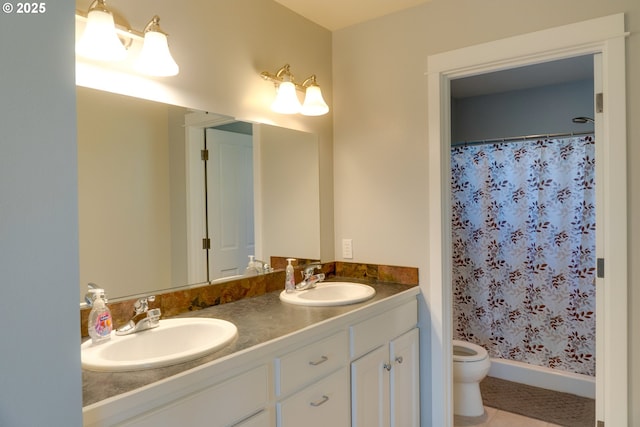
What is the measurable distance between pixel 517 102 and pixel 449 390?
2525mm

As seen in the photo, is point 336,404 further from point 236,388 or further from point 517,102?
point 517,102

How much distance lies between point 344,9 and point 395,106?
575 mm

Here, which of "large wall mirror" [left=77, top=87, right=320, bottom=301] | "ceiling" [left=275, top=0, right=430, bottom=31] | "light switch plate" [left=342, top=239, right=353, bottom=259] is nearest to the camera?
"large wall mirror" [left=77, top=87, right=320, bottom=301]

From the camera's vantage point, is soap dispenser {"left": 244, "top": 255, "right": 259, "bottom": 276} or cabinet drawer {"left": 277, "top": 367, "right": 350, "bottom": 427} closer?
cabinet drawer {"left": 277, "top": 367, "right": 350, "bottom": 427}

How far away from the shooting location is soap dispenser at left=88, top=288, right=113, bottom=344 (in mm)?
1262

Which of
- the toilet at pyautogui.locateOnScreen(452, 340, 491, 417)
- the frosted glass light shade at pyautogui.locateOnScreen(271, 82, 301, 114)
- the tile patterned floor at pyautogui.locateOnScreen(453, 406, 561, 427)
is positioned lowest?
the tile patterned floor at pyautogui.locateOnScreen(453, 406, 561, 427)

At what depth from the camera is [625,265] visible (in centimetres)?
169

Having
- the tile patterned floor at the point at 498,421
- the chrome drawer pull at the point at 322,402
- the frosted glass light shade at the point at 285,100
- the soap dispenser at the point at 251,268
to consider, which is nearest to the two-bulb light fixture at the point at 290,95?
the frosted glass light shade at the point at 285,100

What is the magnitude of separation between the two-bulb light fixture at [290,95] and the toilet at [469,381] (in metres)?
1.73

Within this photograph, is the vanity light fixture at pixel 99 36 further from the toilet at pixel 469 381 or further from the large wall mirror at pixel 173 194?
the toilet at pixel 469 381

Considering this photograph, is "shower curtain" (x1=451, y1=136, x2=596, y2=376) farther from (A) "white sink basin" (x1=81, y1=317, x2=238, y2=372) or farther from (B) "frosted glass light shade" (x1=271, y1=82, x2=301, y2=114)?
(A) "white sink basin" (x1=81, y1=317, x2=238, y2=372)

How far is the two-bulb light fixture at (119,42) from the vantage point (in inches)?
52.4

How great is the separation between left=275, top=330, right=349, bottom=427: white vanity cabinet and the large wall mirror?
58cm

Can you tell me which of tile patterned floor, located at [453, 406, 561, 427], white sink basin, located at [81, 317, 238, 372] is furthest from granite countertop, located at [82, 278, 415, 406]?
tile patterned floor, located at [453, 406, 561, 427]
